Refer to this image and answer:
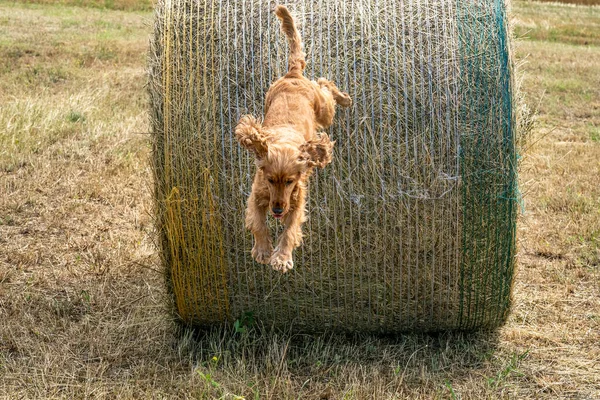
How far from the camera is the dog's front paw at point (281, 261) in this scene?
3.18m

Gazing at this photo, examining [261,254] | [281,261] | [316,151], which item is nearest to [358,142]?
[261,254]

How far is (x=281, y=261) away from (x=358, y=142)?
9.53 feet

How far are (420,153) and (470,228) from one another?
30.0 inches

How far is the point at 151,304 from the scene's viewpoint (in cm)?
745

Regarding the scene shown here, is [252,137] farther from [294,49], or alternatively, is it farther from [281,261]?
[294,49]

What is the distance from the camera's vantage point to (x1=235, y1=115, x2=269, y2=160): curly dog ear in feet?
9.61

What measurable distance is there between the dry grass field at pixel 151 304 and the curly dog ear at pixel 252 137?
3.19 metres

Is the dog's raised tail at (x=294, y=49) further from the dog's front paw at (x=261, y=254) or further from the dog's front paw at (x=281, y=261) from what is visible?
the dog's front paw at (x=281, y=261)

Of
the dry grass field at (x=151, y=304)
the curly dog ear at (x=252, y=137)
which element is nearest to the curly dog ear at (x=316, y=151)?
the curly dog ear at (x=252, y=137)

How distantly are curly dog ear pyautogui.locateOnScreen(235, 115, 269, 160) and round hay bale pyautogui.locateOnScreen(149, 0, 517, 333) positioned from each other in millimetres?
2915

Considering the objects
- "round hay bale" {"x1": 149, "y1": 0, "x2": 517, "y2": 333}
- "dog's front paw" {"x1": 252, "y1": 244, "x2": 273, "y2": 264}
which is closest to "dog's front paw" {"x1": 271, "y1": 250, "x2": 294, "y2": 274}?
"dog's front paw" {"x1": 252, "y1": 244, "x2": 273, "y2": 264}

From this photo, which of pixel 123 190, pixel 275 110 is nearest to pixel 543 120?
pixel 123 190

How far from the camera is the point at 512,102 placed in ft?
20.4

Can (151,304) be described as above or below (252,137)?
below
